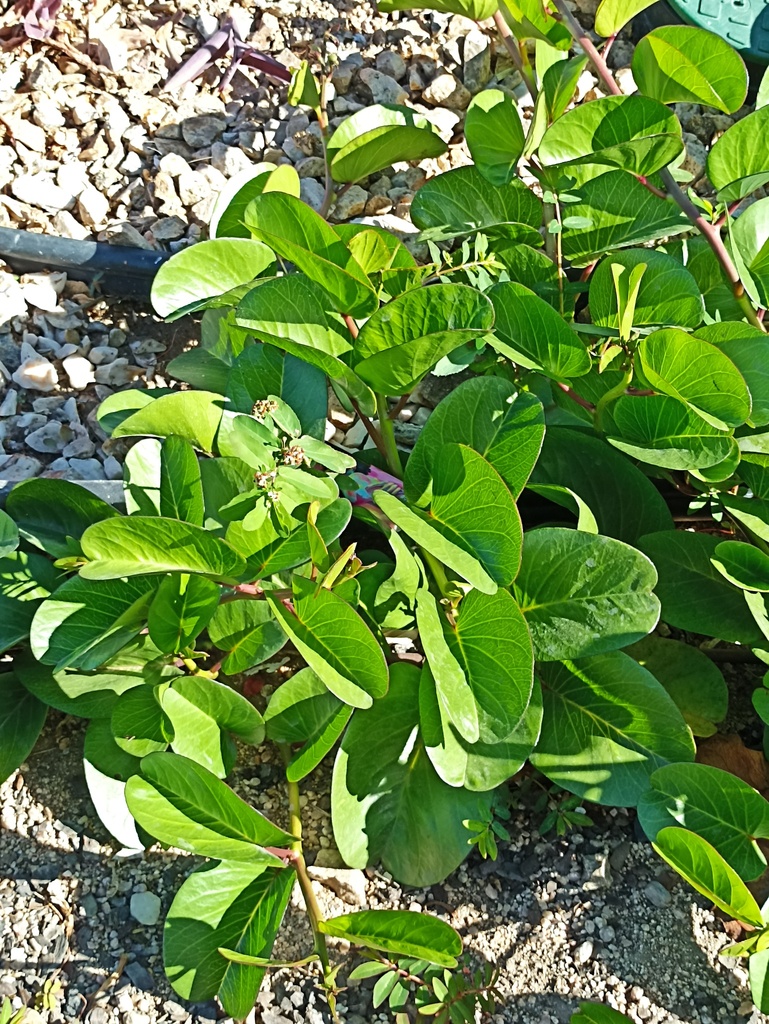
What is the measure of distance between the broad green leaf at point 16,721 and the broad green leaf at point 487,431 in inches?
19.1

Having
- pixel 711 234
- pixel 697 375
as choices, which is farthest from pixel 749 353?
pixel 711 234

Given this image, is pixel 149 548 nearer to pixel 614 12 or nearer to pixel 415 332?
pixel 415 332

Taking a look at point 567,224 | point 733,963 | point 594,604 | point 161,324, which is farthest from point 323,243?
point 733,963

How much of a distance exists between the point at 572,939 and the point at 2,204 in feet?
4.26

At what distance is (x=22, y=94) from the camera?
1.57 m

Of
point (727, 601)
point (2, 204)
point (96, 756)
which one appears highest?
point (2, 204)

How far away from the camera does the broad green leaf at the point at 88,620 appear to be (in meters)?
0.90

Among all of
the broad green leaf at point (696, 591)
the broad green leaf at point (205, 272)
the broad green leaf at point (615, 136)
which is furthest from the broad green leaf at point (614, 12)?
the broad green leaf at point (696, 591)

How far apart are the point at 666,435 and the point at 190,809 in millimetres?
609

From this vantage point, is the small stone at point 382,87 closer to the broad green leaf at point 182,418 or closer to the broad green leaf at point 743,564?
the broad green leaf at point 182,418

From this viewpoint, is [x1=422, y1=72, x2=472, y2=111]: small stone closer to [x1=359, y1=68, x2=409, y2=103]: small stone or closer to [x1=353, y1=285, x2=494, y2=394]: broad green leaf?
[x1=359, y1=68, x2=409, y2=103]: small stone

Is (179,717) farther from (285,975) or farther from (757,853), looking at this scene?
(757,853)

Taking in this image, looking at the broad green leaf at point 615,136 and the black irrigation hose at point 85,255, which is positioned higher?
the broad green leaf at point 615,136

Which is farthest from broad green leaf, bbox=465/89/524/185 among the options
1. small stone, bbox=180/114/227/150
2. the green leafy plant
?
small stone, bbox=180/114/227/150
